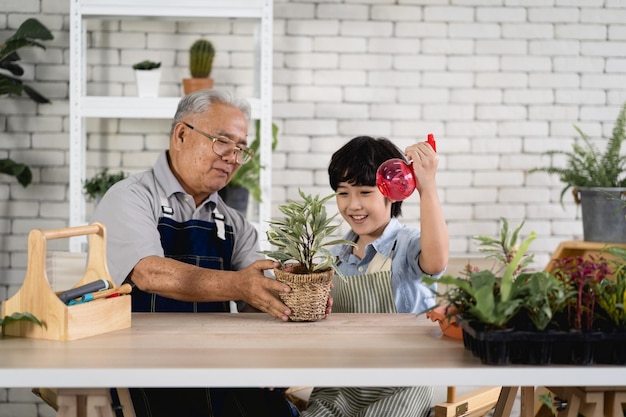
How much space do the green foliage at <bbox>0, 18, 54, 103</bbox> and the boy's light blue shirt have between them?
2264mm

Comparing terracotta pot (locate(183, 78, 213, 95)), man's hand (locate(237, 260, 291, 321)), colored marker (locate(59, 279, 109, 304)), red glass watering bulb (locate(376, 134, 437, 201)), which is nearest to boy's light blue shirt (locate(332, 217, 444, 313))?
red glass watering bulb (locate(376, 134, 437, 201))

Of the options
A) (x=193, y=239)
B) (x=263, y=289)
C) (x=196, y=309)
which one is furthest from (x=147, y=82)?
(x=263, y=289)

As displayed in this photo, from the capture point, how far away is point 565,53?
4.55m

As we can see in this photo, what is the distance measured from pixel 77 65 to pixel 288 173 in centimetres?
126

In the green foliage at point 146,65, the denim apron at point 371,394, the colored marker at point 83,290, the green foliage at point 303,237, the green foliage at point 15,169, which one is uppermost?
the green foliage at point 146,65

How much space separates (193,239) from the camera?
107 inches

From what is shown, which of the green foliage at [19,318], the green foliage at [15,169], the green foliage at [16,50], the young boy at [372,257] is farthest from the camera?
the green foliage at [15,169]

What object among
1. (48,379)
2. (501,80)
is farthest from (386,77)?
(48,379)

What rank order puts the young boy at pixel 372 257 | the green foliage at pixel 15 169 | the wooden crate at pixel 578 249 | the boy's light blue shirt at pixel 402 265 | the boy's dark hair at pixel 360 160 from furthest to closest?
the green foliage at pixel 15 169 → the wooden crate at pixel 578 249 → the boy's dark hair at pixel 360 160 → the boy's light blue shirt at pixel 402 265 → the young boy at pixel 372 257

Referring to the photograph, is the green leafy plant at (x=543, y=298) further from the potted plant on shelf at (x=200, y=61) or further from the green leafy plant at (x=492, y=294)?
the potted plant on shelf at (x=200, y=61)

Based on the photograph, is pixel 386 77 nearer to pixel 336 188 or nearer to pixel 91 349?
pixel 336 188

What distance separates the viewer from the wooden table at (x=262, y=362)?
1596 millimetres

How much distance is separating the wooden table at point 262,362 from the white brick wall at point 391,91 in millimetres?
2538

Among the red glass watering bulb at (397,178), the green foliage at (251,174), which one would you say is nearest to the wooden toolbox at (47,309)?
the red glass watering bulb at (397,178)
